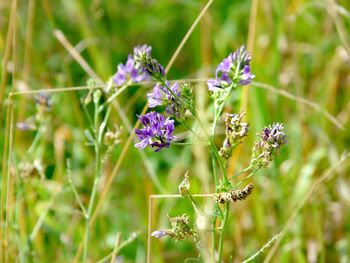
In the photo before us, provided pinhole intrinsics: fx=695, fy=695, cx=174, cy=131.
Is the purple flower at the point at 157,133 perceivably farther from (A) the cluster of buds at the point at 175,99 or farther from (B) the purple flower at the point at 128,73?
(B) the purple flower at the point at 128,73

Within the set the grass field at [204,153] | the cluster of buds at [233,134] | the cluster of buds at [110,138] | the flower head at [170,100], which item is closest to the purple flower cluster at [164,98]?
the flower head at [170,100]

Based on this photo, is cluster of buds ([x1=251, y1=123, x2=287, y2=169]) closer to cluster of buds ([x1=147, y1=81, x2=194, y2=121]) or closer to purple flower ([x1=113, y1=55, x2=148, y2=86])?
cluster of buds ([x1=147, y1=81, x2=194, y2=121])

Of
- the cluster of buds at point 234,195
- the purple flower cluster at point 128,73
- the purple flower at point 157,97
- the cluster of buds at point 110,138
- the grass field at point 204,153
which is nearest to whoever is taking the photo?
the cluster of buds at point 234,195

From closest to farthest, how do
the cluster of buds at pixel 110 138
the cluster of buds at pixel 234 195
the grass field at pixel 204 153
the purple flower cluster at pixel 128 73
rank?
the cluster of buds at pixel 234 195 → the cluster of buds at pixel 110 138 → the purple flower cluster at pixel 128 73 → the grass field at pixel 204 153

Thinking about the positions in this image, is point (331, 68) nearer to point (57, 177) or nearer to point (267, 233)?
point (267, 233)

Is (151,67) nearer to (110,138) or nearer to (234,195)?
(234,195)

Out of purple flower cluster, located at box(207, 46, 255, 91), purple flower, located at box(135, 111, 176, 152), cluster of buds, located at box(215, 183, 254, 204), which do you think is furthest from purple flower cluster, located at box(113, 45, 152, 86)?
cluster of buds, located at box(215, 183, 254, 204)
